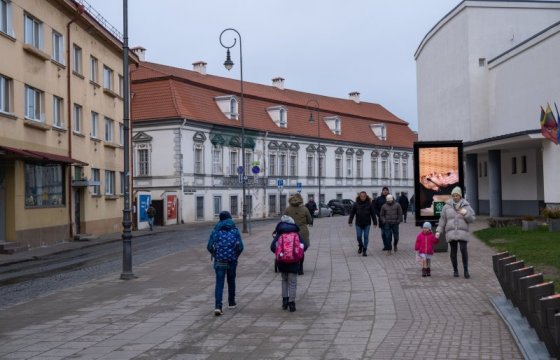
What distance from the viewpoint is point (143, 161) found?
51531mm

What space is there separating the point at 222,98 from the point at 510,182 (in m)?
24.7

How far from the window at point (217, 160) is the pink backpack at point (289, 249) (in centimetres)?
4321

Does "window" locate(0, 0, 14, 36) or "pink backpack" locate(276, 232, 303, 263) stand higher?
"window" locate(0, 0, 14, 36)

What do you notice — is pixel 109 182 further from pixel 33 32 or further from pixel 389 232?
pixel 389 232

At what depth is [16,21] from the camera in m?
25.4

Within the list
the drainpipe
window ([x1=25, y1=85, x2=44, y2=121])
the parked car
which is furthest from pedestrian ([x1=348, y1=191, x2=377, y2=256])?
the parked car

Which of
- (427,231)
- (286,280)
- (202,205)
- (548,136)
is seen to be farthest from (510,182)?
(286,280)

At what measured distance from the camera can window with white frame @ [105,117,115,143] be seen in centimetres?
3800

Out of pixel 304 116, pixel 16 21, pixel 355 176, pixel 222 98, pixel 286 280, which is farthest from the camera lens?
pixel 355 176

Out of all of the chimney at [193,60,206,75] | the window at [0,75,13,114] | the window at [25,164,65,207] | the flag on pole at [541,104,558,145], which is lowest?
the window at [25,164,65,207]

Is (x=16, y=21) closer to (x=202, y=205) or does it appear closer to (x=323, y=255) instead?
(x=323, y=255)

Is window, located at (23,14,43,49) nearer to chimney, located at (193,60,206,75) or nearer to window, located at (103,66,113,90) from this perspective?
window, located at (103,66,113,90)

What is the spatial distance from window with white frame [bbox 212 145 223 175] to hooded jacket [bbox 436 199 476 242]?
40.5 meters

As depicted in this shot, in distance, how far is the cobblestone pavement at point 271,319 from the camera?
25.9ft
